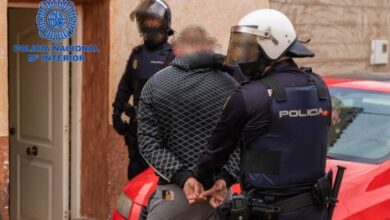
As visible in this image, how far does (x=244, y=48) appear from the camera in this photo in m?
3.92

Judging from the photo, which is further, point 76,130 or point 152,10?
point 76,130

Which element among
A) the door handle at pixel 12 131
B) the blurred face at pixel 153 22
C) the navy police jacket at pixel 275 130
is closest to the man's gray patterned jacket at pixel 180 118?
the navy police jacket at pixel 275 130

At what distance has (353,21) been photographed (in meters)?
10.9

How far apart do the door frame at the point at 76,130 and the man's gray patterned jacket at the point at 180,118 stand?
10.1ft

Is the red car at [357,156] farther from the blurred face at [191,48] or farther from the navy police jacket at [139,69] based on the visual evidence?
the navy police jacket at [139,69]

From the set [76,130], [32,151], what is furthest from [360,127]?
[32,151]

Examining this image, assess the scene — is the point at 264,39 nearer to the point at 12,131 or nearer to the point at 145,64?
the point at 145,64

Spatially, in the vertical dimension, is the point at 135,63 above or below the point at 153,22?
below

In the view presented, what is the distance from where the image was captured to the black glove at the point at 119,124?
6625 mm

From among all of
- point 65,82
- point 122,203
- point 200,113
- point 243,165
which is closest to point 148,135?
point 200,113

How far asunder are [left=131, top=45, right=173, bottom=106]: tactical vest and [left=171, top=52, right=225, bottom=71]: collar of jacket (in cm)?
199

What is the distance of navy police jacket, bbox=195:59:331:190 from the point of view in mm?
3758

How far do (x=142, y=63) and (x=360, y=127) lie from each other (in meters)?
1.96

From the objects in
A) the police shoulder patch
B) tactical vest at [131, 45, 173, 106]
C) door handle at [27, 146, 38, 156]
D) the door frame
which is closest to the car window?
tactical vest at [131, 45, 173, 106]
